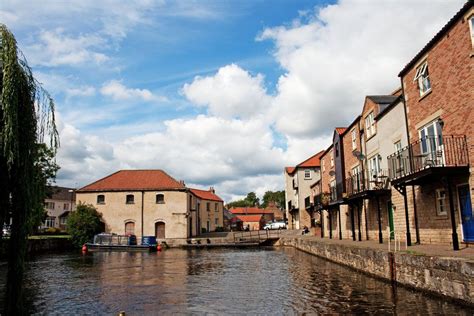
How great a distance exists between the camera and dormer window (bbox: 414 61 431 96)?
16.2 meters

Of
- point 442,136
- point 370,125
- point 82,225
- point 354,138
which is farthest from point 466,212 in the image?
point 82,225

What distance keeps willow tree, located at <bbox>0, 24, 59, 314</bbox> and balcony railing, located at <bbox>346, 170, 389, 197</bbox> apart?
16.9 meters

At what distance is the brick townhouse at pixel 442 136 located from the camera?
521 inches

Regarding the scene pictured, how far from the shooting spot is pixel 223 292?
47.0 ft

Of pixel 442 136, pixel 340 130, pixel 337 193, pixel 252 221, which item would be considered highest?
pixel 340 130

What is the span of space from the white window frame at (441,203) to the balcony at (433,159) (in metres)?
0.77

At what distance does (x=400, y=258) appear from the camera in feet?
43.4

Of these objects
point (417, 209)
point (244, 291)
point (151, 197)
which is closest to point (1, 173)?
point (244, 291)

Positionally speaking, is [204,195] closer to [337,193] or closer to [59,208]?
[59,208]

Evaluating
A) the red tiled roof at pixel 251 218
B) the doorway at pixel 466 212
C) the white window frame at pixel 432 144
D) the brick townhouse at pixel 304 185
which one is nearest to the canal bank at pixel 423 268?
the doorway at pixel 466 212

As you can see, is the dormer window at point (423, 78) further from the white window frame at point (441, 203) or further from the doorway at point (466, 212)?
the doorway at point (466, 212)

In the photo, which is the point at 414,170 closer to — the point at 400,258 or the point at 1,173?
the point at 400,258

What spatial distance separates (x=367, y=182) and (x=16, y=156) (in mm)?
19635

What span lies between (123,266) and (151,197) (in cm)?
2108
